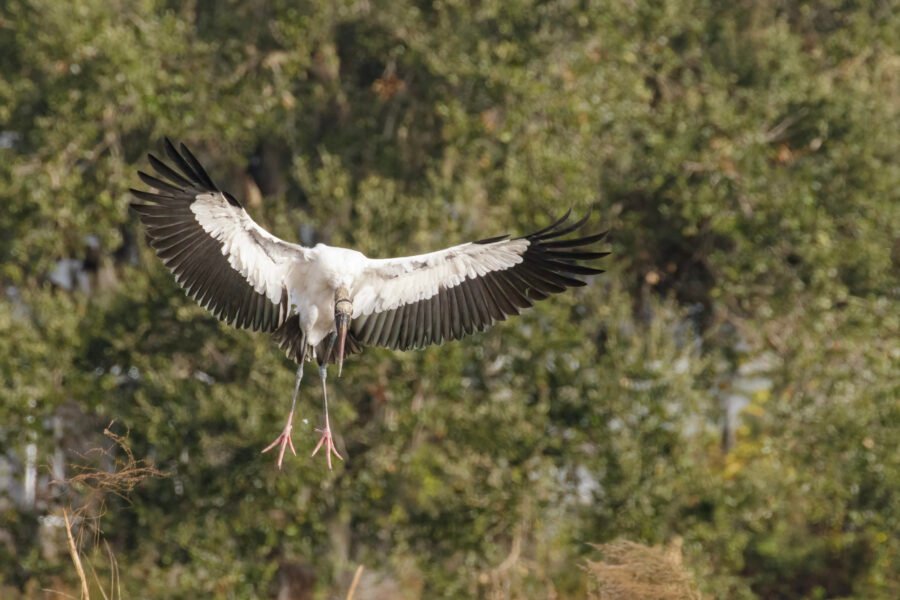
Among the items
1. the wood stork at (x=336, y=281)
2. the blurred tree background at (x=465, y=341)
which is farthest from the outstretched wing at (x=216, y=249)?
the blurred tree background at (x=465, y=341)

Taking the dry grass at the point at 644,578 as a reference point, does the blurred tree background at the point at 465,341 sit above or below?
above

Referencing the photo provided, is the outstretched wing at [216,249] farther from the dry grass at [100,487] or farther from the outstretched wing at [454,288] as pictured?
the dry grass at [100,487]

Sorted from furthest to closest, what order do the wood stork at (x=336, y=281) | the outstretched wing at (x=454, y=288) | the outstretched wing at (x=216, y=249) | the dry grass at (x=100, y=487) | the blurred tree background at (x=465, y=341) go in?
1. the blurred tree background at (x=465, y=341)
2. the outstretched wing at (x=454, y=288)
3. the wood stork at (x=336, y=281)
4. the outstretched wing at (x=216, y=249)
5. the dry grass at (x=100, y=487)

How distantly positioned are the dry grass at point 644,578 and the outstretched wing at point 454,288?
5.90 ft

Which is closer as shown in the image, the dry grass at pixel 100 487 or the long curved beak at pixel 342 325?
the dry grass at pixel 100 487

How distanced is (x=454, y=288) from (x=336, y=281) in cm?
75

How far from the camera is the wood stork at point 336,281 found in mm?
9805

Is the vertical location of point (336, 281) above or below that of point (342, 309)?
above

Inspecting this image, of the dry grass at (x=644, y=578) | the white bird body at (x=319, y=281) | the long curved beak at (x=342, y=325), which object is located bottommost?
the dry grass at (x=644, y=578)

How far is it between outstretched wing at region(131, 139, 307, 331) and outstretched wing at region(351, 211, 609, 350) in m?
0.55

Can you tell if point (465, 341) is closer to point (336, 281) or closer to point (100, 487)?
point (336, 281)

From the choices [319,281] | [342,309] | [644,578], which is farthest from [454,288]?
[644,578]

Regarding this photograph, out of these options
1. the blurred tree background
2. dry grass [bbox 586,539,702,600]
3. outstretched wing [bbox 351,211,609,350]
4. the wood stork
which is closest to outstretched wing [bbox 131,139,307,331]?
the wood stork

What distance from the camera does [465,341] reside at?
46.9 ft
